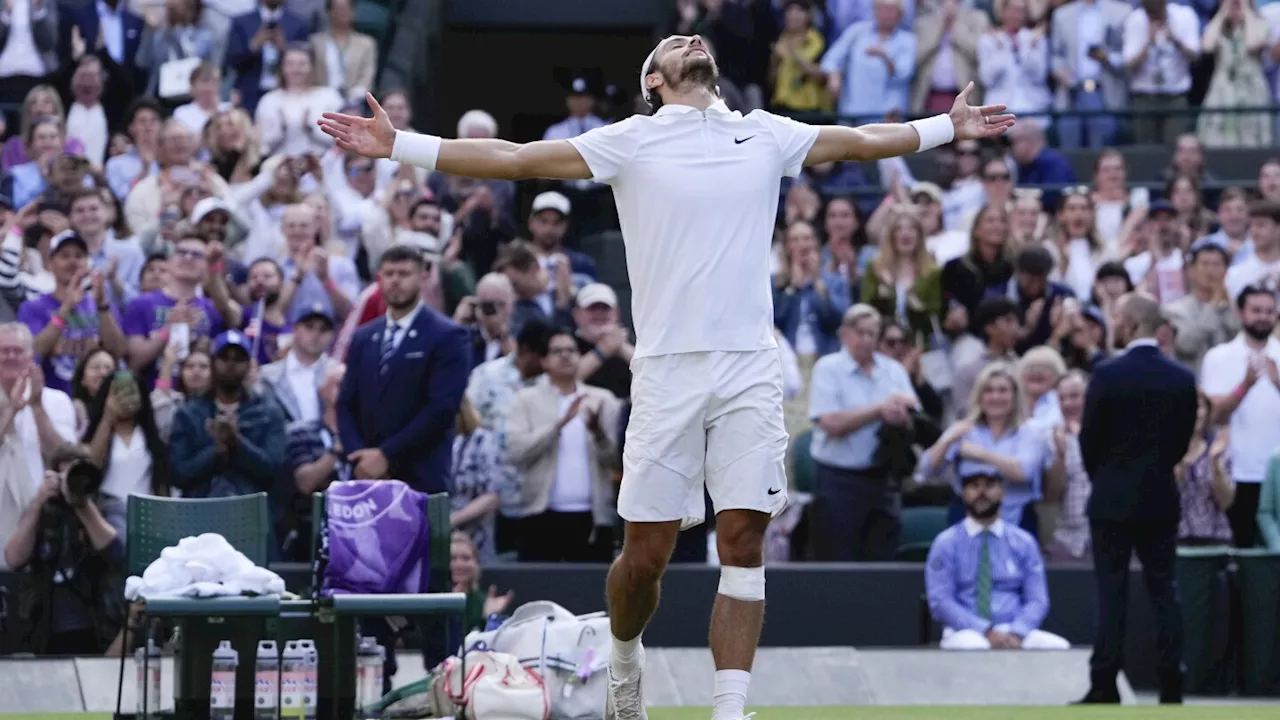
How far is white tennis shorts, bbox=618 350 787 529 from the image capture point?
8250 millimetres

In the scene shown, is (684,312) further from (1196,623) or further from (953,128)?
(1196,623)

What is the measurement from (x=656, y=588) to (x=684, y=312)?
96 cm

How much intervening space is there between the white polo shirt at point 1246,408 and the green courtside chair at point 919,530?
1715 mm

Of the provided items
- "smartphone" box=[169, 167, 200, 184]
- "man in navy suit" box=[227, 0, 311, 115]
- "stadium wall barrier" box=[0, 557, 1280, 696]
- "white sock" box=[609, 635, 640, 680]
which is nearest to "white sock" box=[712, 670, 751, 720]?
"white sock" box=[609, 635, 640, 680]

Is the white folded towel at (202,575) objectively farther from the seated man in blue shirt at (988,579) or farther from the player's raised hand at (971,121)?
the seated man in blue shirt at (988,579)

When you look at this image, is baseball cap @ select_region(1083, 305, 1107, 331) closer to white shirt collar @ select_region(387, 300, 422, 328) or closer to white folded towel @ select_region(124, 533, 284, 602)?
white shirt collar @ select_region(387, 300, 422, 328)

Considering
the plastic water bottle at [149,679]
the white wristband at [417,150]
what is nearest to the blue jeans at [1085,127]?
the plastic water bottle at [149,679]

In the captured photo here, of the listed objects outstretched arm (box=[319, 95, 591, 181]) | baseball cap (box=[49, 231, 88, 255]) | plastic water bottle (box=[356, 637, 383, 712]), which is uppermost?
outstretched arm (box=[319, 95, 591, 181])

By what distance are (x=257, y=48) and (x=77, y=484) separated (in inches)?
238

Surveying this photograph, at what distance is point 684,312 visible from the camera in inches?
328

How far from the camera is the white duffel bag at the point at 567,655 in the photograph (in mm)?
10148

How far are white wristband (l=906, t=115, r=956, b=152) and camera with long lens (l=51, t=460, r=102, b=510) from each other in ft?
18.9

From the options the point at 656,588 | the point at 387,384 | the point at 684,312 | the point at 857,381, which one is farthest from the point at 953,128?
the point at 857,381

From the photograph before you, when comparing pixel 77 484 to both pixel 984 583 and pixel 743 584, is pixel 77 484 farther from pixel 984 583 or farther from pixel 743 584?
pixel 743 584
